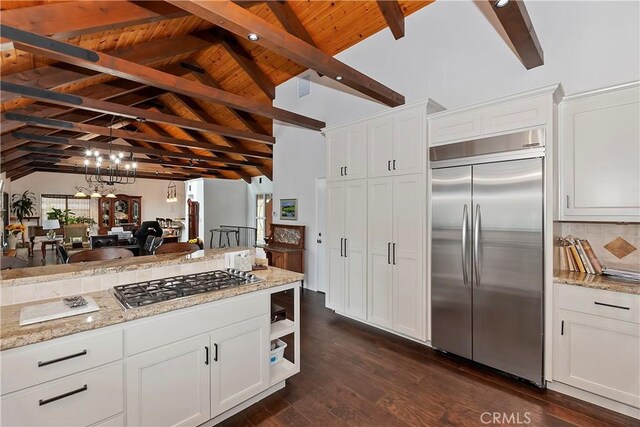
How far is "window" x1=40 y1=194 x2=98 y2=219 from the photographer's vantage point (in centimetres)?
1116

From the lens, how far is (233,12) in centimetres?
221

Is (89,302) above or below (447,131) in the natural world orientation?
below

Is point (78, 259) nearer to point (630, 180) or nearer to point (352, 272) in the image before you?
point (352, 272)

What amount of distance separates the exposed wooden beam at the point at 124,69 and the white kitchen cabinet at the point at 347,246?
1.59 metres

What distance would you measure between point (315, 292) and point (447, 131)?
364 centimetres

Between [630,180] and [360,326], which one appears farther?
[360,326]

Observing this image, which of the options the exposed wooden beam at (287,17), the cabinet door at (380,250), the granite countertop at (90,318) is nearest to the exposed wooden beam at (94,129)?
the exposed wooden beam at (287,17)

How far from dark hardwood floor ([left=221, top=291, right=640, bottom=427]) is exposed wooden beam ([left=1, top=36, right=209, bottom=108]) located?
4.60 m

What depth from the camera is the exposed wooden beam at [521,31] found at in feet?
6.87

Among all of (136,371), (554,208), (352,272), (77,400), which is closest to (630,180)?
(554,208)

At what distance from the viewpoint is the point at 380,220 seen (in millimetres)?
3574

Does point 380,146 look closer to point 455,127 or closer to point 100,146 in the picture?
point 455,127

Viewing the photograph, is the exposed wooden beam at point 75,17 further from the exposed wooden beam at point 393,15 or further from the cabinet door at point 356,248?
the cabinet door at point 356,248

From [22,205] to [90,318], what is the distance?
454 inches
